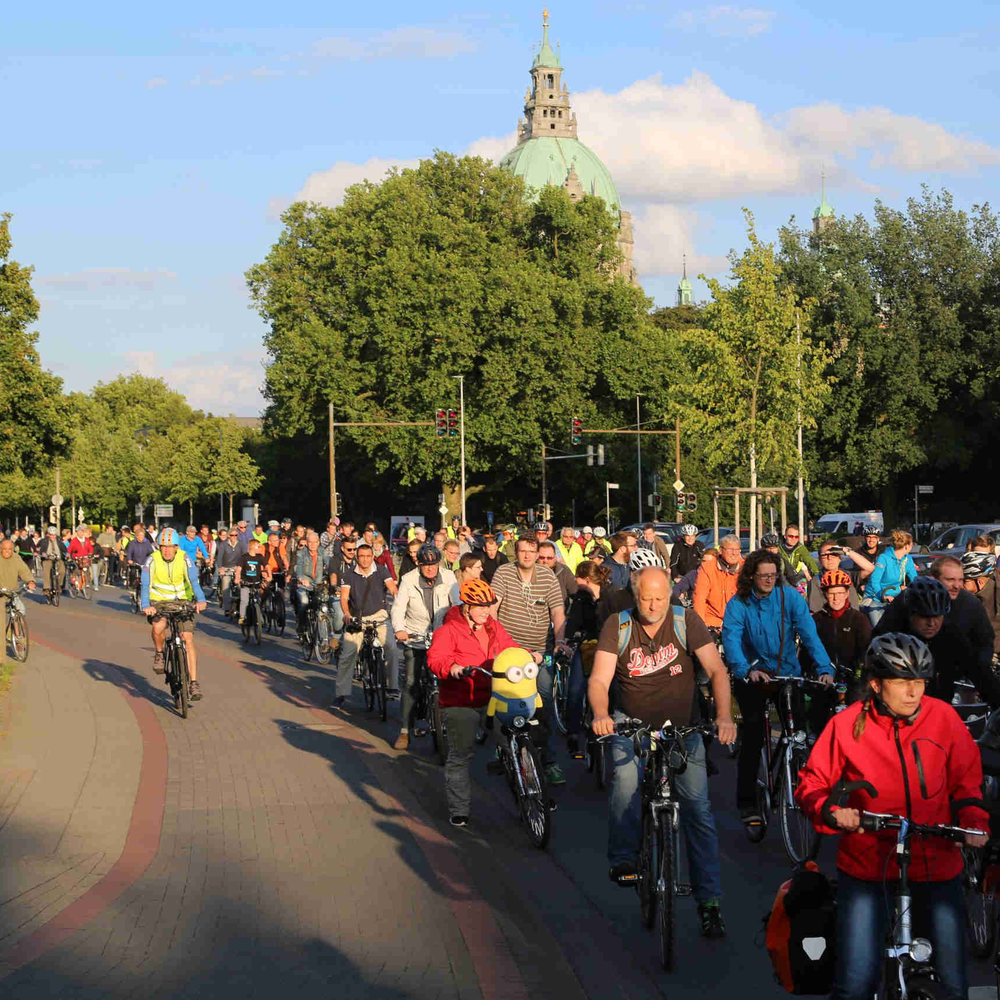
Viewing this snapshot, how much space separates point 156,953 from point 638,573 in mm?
2667

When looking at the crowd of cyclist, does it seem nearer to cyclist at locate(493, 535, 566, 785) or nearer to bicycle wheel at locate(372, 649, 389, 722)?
cyclist at locate(493, 535, 566, 785)

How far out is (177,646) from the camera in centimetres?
1460

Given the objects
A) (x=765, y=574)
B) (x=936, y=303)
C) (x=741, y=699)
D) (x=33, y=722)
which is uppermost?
(x=936, y=303)

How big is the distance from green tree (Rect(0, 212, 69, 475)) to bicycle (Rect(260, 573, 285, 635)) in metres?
13.3

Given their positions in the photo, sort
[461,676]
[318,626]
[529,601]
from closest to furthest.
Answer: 1. [461,676]
2. [529,601]
3. [318,626]

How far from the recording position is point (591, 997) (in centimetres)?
566

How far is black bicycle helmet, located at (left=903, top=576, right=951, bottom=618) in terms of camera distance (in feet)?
21.6

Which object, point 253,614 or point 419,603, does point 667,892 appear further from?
point 253,614

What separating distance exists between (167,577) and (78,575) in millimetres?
24238

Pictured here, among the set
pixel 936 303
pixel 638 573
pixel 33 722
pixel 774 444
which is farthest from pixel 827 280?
pixel 638 573

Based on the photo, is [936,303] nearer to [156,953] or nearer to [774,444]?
[774,444]

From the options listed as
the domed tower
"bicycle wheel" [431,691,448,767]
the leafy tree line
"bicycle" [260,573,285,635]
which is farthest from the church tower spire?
"bicycle wheel" [431,691,448,767]

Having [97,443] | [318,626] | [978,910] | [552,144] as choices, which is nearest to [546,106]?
[552,144]

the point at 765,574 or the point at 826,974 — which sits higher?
the point at 765,574
